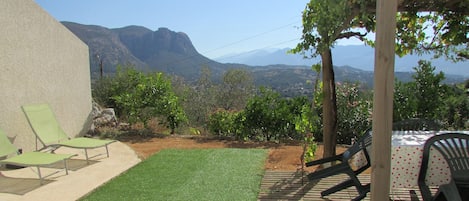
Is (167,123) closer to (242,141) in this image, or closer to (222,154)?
(242,141)

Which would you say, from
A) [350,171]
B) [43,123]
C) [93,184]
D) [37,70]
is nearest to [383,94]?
[350,171]

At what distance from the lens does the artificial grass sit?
4.51 metres

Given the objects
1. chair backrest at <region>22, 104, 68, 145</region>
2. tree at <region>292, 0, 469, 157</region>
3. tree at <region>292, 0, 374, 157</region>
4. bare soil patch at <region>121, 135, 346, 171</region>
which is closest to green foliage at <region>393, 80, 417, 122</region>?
tree at <region>292, 0, 469, 157</region>

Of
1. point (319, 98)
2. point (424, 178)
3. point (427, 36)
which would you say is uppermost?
point (427, 36)

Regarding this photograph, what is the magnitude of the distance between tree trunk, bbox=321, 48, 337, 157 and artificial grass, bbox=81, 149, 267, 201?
1.16 m

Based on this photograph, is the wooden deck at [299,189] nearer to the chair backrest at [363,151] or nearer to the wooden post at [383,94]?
the chair backrest at [363,151]

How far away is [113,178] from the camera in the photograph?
17.5ft

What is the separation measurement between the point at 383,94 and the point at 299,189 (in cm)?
251

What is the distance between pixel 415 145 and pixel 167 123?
7288 mm

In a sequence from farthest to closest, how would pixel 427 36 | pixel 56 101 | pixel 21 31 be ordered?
pixel 56 101
pixel 21 31
pixel 427 36

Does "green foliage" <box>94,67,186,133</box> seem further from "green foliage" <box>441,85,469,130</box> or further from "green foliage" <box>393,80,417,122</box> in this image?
"green foliage" <box>441,85,469,130</box>

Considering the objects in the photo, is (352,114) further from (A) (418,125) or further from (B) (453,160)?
(B) (453,160)

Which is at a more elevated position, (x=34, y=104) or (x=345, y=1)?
(x=345, y=1)

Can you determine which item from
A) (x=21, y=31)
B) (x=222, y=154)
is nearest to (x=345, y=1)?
(x=222, y=154)
